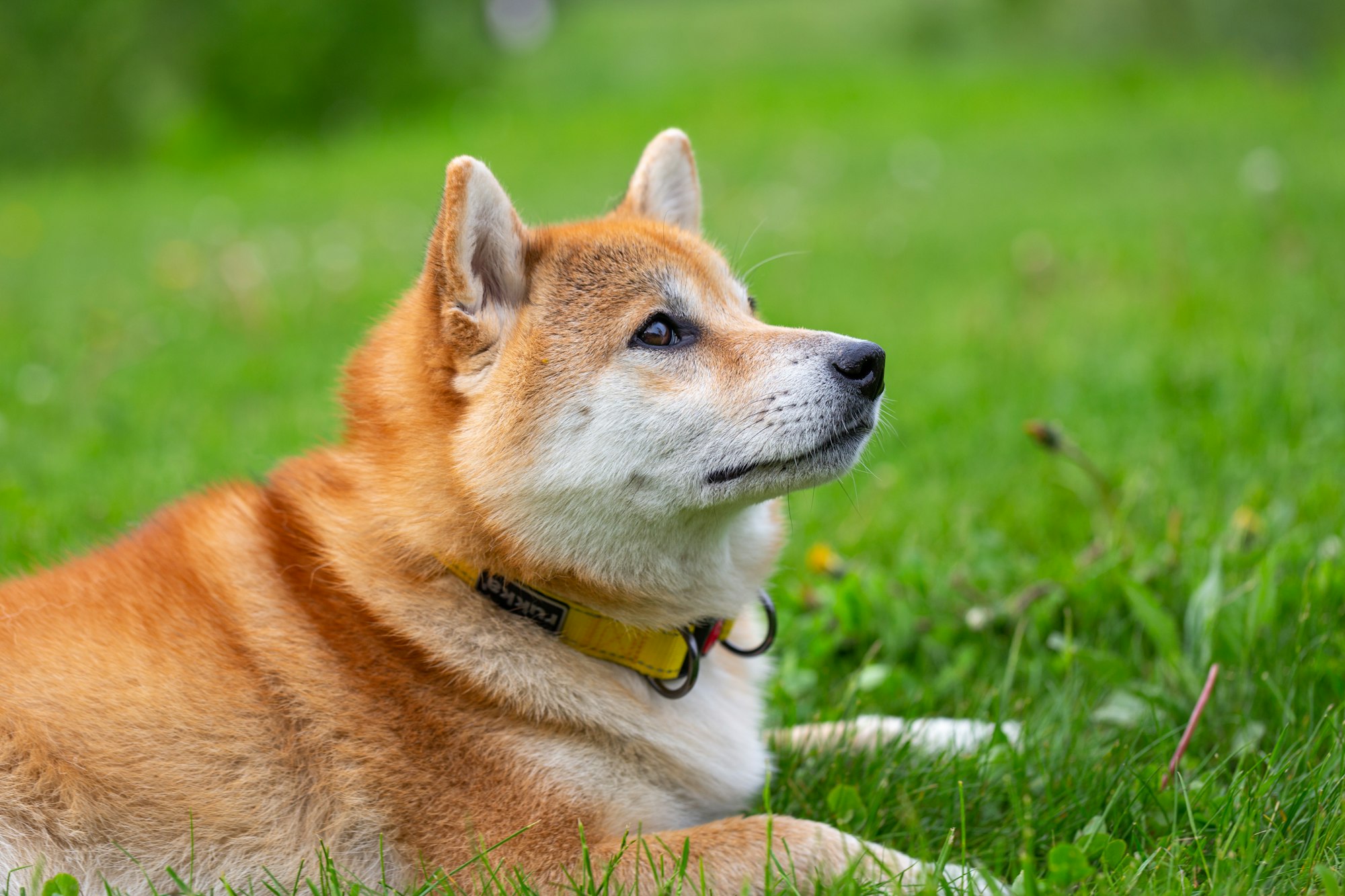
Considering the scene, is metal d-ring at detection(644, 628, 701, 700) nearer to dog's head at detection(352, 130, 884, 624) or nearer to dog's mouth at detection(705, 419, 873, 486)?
dog's head at detection(352, 130, 884, 624)

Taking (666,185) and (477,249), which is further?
(666,185)

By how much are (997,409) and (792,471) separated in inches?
123

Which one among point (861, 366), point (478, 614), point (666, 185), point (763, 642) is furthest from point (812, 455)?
point (666, 185)

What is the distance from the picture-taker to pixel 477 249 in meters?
2.98

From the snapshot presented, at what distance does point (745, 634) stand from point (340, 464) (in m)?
1.24

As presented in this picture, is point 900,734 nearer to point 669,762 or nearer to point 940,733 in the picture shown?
point 940,733

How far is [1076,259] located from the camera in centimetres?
814

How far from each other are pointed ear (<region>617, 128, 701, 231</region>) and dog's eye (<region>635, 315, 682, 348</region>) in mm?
632

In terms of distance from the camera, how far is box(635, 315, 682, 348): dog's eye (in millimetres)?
3029

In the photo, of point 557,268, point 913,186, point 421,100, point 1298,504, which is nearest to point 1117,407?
point 1298,504

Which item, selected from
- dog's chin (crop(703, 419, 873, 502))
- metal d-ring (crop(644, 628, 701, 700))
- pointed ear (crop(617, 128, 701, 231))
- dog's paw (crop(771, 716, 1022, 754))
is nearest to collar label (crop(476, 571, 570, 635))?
metal d-ring (crop(644, 628, 701, 700))

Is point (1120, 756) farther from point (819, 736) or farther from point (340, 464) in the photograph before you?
point (340, 464)

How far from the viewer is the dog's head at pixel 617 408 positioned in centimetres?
281

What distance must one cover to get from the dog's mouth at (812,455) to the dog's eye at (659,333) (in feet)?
1.38
